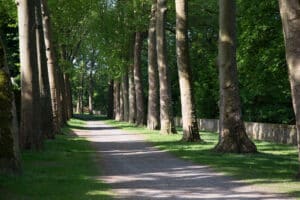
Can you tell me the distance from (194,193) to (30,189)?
3.12 m

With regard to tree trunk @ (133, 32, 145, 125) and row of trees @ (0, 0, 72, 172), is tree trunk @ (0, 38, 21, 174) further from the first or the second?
tree trunk @ (133, 32, 145, 125)

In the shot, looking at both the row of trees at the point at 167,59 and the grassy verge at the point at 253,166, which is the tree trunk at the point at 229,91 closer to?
the row of trees at the point at 167,59

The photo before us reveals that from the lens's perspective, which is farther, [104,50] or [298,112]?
[104,50]

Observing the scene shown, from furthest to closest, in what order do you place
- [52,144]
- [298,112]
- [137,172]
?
[52,144] < [137,172] < [298,112]

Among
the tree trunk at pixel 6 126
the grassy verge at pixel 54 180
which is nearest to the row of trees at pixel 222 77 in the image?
the grassy verge at pixel 54 180

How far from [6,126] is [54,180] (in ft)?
5.10

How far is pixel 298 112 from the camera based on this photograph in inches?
488

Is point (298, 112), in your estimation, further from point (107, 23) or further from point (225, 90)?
point (107, 23)

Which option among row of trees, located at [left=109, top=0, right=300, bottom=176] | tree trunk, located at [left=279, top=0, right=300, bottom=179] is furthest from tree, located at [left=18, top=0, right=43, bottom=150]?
tree trunk, located at [left=279, top=0, right=300, bottom=179]

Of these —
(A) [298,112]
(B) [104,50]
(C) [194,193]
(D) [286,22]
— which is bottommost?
(C) [194,193]

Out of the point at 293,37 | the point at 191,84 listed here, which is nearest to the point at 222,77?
the point at 191,84

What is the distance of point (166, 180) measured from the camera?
1294cm

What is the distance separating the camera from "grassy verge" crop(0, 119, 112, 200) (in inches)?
420

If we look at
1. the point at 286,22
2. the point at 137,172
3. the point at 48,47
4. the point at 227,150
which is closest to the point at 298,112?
the point at 286,22
